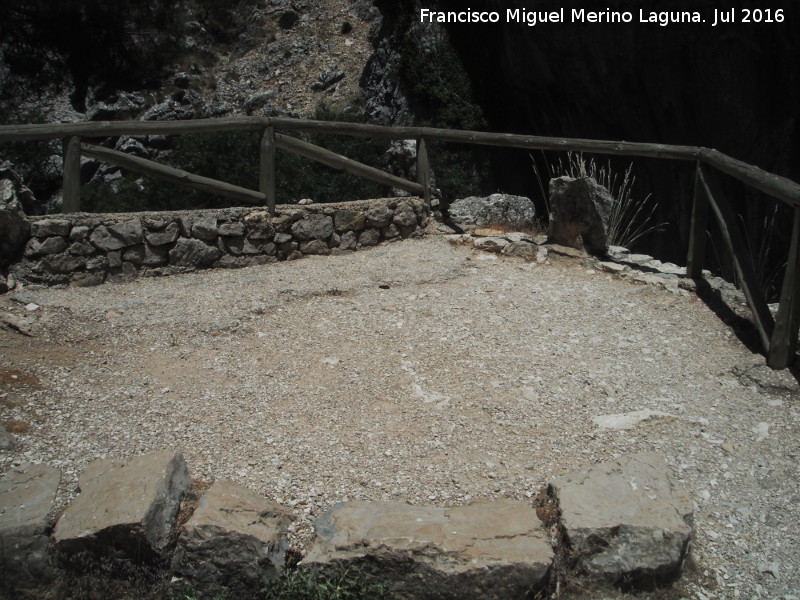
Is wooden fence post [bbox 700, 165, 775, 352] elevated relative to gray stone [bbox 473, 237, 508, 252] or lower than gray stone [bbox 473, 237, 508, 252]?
elevated

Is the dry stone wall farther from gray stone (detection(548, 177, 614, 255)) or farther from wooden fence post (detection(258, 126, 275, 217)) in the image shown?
gray stone (detection(548, 177, 614, 255))

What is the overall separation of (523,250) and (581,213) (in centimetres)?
65

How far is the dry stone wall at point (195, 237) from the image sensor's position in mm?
5973

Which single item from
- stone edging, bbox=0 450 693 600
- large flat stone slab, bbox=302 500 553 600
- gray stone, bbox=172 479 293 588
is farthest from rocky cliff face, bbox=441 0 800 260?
gray stone, bbox=172 479 293 588

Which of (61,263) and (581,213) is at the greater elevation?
(581,213)

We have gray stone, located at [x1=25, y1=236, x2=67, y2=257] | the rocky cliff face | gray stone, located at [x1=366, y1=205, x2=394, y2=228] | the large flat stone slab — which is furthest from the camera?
the rocky cliff face

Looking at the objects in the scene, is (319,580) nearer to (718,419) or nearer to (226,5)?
(718,419)

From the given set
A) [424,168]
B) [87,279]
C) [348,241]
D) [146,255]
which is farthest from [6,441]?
[424,168]

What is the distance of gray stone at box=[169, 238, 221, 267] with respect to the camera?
21.1ft

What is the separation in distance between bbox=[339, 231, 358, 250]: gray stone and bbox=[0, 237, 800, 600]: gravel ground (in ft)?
3.40

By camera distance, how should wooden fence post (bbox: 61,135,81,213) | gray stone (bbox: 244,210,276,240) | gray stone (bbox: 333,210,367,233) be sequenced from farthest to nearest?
gray stone (bbox: 333,210,367,233)
gray stone (bbox: 244,210,276,240)
wooden fence post (bbox: 61,135,81,213)

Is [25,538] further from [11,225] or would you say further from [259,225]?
[259,225]

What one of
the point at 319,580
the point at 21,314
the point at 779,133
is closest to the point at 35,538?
the point at 319,580

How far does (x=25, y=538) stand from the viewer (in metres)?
3.04
